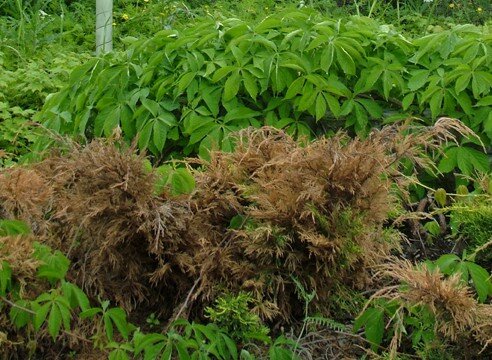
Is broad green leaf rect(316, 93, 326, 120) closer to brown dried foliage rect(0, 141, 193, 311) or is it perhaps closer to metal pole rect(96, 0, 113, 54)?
brown dried foliage rect(0, 141, 193, 311)

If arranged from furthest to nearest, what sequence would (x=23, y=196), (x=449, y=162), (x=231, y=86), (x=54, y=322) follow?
(x=231, y=86), (x=449, y=162), (x=23, y=196), (x=54, y=322)

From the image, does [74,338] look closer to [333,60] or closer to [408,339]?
[408,339]

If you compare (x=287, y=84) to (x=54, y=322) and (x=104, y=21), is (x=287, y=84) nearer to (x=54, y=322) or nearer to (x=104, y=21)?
(x=54, y=322)

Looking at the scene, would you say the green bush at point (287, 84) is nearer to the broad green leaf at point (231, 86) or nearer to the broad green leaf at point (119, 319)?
the broad green leaf at point (231, 86)

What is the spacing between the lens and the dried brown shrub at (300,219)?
115 inches

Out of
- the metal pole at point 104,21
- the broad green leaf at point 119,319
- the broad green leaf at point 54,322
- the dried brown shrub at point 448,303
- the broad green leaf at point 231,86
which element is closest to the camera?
the dried brown shrub at point 448,303

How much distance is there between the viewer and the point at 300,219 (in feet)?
9.66

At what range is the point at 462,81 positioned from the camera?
3846mm

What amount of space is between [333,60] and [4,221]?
1.74m

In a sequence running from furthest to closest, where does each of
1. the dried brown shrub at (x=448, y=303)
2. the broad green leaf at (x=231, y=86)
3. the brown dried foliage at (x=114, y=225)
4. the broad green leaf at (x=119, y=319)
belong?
the broad green leaf at (x=231, y=86)
the brown dried foliage at (x=114, y=225)
the broad green leaf at (x=119, y=319)
the dried brown shrub at (x=448, y=303)

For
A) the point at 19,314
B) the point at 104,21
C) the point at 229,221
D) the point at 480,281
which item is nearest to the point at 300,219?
the point at 229,221

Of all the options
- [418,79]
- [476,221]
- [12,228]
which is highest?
[418,79]

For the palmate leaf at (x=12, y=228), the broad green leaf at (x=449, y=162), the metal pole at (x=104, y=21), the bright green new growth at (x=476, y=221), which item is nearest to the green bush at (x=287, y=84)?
the broad green leaf at (x=449, y=162)

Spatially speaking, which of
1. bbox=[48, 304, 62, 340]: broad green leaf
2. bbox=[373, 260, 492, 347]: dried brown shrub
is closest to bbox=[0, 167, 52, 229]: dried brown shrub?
bbox=[48, 304, 62, 340]: broad green leaf
